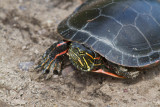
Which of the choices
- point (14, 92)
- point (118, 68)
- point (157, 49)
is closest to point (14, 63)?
point (14, 92)

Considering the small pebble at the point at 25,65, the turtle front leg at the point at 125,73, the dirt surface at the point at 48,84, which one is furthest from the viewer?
the small pebble at the point at 25,65

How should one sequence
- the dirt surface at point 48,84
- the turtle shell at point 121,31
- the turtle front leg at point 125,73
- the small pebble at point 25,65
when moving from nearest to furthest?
the dirt surface at point 48,84 → the turtle shell at point 121,31 → the turtle front leg at point 125,73 → the small pebble at point 25,65

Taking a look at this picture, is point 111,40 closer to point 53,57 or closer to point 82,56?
point 82,56

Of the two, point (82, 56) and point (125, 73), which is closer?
point (82, 56)

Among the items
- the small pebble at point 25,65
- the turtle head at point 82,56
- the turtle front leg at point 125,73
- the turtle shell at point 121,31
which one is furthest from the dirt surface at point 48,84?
the turtle shell at point 121,31

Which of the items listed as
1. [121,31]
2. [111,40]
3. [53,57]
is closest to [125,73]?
[111,40]

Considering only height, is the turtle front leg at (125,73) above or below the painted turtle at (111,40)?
below

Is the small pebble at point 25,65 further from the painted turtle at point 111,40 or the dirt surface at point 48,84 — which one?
the painted turtle at point 111,40
